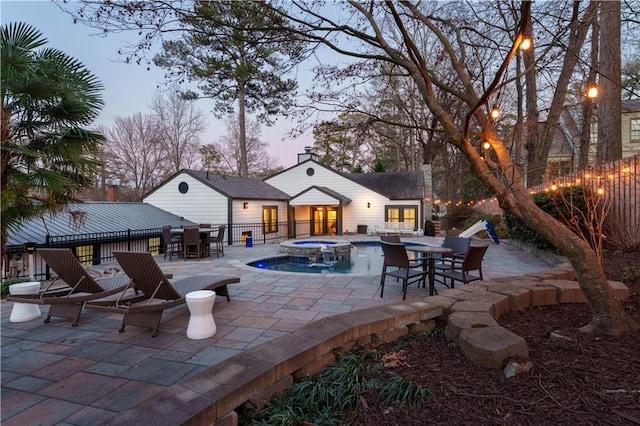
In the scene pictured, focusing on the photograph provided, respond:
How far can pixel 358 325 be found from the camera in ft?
9.43

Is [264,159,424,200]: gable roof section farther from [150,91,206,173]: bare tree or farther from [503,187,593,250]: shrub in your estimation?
[150,91,206,173]: bare tree

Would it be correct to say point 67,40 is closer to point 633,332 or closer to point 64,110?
point 64,110

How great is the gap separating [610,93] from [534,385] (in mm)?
8665

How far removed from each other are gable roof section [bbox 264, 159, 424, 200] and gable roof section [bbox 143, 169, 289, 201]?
2.68 metres

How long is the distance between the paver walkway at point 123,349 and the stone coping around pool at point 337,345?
59 cm

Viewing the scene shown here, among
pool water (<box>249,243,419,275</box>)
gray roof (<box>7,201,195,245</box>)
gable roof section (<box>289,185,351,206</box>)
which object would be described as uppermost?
gable roof section (<box>289,185,351,206</box>)

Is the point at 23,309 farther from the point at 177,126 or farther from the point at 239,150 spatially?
the point at 239,150

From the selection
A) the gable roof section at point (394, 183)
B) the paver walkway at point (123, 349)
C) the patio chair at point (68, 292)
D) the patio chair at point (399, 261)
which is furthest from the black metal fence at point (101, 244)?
the patio chair at point (399, 261)

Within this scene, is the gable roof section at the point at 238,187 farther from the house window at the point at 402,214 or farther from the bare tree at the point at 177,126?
the bare tree at the point at 177,126

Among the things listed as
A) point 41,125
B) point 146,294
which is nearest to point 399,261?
point 146,294

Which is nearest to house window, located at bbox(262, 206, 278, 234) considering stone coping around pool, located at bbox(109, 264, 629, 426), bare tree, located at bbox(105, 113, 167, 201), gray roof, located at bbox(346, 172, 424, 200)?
gray roof, located at bbox(346, 172, 424, 200)

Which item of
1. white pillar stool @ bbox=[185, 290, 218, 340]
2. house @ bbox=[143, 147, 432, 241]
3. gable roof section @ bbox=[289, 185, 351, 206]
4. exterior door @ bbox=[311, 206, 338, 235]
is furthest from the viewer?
exterior door @ bbox=[311, 206, 338, 235]

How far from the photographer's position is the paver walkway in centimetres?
228

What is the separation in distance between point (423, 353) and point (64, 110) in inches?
223
